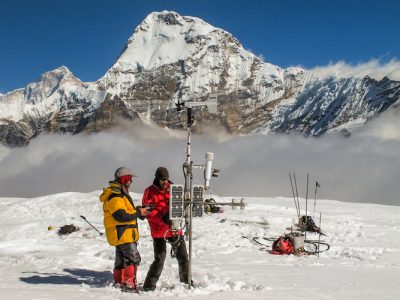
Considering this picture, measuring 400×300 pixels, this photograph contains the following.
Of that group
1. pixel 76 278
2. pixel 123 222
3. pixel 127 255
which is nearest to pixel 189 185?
pixel 123 222

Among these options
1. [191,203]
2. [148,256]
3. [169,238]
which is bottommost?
[148,256]

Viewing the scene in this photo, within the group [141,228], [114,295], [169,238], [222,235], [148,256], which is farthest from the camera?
[141,228]

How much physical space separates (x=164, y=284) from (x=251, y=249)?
6.97 meters

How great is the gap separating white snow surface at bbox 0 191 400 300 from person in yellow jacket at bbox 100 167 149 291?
39 centimetres

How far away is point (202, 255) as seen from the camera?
14242mm

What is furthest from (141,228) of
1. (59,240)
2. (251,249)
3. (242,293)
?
(242,293)

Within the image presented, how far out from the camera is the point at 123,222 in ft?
26.7

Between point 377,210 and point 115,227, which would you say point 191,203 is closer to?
point 115,227

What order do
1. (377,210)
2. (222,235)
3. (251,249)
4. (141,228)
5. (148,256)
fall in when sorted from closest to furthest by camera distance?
(148,256), (251,249), (222,235), (141,228), (377,210)

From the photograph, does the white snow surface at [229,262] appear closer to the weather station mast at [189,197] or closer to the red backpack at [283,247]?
the red backpack at [283,247]

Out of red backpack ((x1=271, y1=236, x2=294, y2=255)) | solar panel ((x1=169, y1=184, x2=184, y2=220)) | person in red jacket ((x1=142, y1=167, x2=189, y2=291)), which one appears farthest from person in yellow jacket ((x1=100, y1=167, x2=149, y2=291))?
red backpack ((x1=271, y1=236, x2=294, y2=255))

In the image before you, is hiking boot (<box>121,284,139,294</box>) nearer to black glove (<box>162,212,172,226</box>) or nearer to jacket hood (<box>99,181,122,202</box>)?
black glove (<box>162,212,172,226</box>)

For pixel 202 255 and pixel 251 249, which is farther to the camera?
pixel 251 249

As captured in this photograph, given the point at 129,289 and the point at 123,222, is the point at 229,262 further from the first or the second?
the point at 123,222
